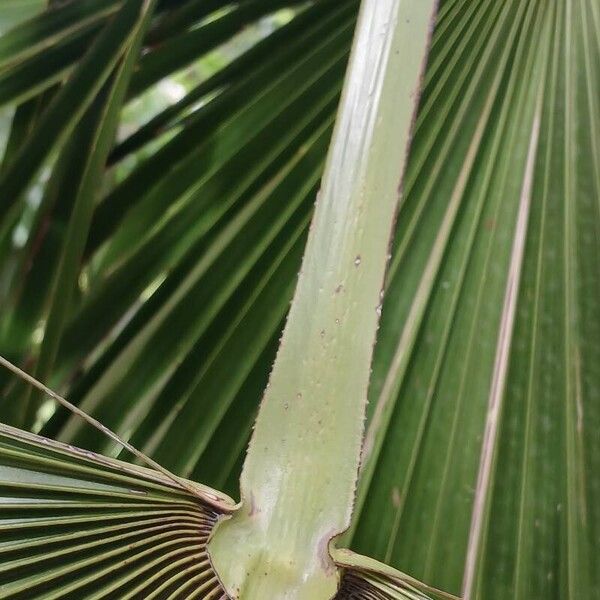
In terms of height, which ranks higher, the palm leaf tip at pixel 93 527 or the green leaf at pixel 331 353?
the green leaf at pixel 331 353

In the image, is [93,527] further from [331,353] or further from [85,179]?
[85,179]

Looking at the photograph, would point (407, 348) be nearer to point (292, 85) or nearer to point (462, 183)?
point (462, 183)

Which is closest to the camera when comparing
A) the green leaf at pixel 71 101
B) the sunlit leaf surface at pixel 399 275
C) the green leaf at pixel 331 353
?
the green leaf at pixel 331 353

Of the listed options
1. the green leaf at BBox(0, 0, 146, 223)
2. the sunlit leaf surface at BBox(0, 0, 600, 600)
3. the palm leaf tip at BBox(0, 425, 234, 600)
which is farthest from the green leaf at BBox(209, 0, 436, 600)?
the green leaf at BBox(0, 0, 146, 223)

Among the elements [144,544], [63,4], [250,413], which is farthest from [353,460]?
[63,4]

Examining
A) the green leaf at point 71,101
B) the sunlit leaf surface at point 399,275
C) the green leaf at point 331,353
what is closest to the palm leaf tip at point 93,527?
the green leaf at point 331,353

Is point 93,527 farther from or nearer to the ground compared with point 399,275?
nearer to the ground

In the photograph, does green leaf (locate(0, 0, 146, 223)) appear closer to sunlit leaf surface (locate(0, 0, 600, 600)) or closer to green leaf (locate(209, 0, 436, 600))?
sunlit leaf surface (locate(0, 0, 600, 600))

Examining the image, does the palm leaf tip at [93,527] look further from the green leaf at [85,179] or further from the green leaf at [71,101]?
the green leaf at [71,101]

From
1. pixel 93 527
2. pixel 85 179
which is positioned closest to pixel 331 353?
pixel 93 527

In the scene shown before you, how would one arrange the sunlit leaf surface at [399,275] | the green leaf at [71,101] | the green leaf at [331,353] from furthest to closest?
the green leaf at [71,101] → the sunlit leaf surface at [399,275] → the green leaf at [331,353]

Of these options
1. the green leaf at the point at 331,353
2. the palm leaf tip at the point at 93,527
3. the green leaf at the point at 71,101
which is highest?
the green leaf at the point at 71,101

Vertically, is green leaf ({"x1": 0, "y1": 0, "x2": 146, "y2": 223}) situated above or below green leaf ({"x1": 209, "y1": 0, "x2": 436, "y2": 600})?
above
